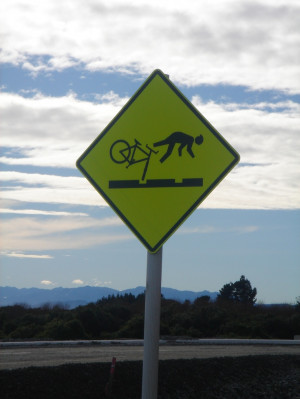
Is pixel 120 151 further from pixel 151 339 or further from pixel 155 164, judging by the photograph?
pixel 151 339

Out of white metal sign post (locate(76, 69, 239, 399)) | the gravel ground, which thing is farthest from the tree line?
white metal sign post (locate(76, 69, 239, 399))

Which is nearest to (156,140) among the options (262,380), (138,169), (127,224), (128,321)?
(138,169)

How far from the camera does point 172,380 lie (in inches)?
406

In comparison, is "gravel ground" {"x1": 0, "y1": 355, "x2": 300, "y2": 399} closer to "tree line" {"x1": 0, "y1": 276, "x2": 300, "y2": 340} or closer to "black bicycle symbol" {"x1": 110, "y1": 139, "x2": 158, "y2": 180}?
"black bicycle symbol" {"x1": 110, "y1": 139, "x2": 158, "y2": 180}

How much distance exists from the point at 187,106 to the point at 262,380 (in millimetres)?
9106

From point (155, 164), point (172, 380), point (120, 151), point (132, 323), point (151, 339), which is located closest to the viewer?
point (151, 339)

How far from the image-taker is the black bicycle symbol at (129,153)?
4.27m

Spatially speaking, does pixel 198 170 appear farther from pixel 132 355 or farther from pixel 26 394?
pixel 132 355

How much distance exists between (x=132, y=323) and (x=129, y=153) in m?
20.0

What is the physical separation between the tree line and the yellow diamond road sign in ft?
56.2

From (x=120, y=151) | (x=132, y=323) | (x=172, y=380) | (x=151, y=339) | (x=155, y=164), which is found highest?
(x=120, y=151)

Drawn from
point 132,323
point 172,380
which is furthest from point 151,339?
point 132,323

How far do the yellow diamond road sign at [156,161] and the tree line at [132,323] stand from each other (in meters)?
17.1

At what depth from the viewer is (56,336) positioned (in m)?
21.3
